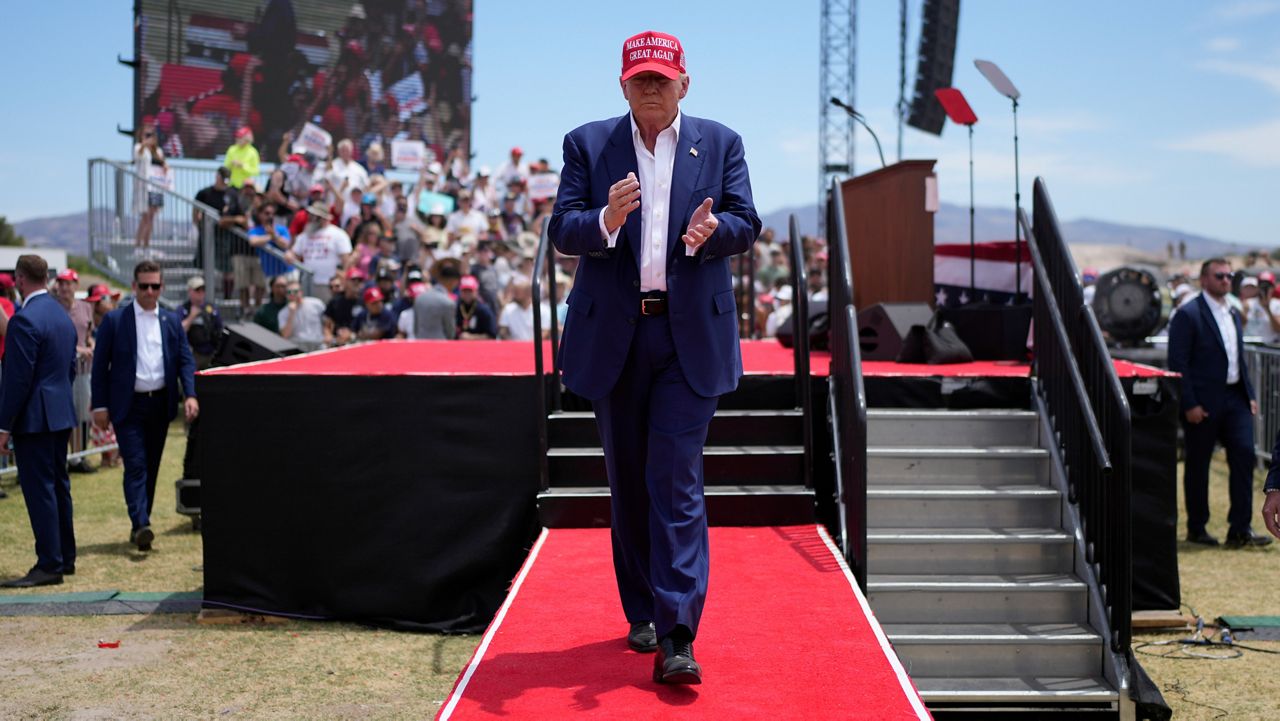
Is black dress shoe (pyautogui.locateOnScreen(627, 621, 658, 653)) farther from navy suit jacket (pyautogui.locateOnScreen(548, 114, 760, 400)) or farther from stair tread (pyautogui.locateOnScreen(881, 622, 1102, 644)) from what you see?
stair tread (pyautogui.locateOnScreen(881, 622, 1102, 644))

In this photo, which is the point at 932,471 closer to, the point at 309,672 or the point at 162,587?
the point at 309,672

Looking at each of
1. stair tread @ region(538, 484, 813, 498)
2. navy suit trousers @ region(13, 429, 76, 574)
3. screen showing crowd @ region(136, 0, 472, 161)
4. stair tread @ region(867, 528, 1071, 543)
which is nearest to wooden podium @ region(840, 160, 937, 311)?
stair tread @ region(538, 484, 813, 498)

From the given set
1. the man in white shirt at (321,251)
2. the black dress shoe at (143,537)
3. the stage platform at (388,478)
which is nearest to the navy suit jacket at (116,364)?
the black dress shoe at (143,537)

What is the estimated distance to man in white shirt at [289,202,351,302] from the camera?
680 inches

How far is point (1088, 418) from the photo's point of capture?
19.7 feet

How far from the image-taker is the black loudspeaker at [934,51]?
64.5ft

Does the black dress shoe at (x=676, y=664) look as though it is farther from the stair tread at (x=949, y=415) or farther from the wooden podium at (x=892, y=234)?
the wooden podium at (x=892, y=234)

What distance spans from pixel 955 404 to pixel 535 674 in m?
3.81

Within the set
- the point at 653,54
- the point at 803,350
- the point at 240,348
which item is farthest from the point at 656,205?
the point at 240,348

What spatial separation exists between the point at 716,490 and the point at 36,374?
15.0ft

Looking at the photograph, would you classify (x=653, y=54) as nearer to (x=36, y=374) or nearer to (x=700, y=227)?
(x=700, y=227)

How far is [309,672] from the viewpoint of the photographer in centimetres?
657

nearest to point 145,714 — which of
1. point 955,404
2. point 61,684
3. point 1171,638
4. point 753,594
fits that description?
point 61,684

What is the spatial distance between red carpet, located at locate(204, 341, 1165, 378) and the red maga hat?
362 cm
